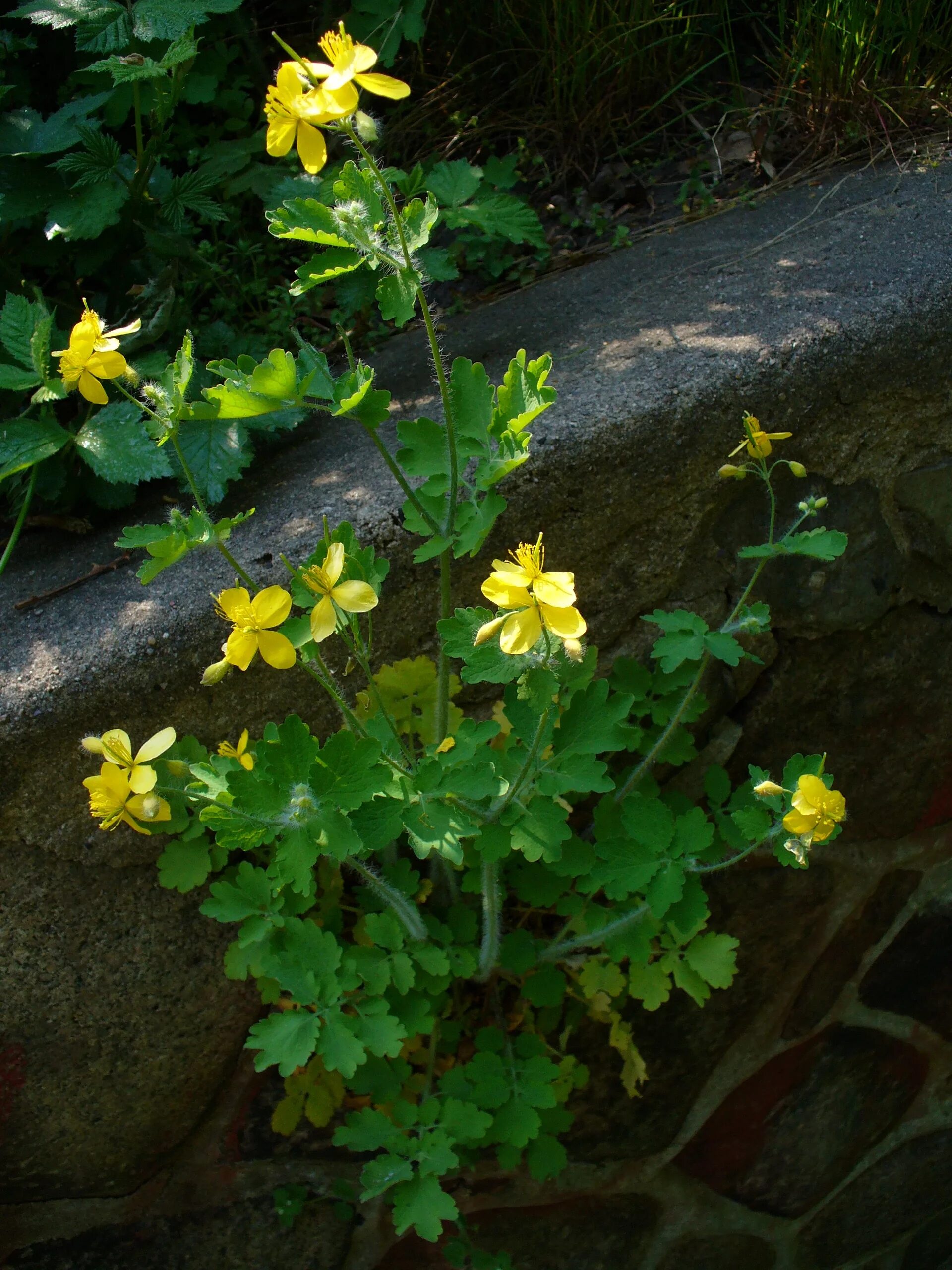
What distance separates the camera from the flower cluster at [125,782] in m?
1.28

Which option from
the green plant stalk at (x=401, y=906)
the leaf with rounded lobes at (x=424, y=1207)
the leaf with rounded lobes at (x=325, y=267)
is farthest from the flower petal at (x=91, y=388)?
the leaf with rounded lobes at (x=424, y=1207)

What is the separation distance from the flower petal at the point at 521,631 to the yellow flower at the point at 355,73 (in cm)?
53

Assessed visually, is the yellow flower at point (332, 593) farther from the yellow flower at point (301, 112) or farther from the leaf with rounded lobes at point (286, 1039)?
the leaf with rounded lobes at point (286, 1039)

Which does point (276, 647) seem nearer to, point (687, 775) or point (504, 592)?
point (504, 592)

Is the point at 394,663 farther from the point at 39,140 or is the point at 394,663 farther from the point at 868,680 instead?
the point at 39,140

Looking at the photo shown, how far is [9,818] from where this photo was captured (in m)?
1.58

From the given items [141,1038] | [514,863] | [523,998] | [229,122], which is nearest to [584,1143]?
[523,998]

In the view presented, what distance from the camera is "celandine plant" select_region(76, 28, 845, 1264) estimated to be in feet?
3.92

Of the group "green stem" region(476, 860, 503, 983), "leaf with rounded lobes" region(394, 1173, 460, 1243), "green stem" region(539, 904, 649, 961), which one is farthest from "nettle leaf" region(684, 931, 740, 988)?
"leaf with rounded lobes" region(394, 1173, 460, 1243)

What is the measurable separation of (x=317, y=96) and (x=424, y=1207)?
1.49 m

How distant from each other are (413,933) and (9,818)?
644 millimetres

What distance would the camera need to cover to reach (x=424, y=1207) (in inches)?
61.2

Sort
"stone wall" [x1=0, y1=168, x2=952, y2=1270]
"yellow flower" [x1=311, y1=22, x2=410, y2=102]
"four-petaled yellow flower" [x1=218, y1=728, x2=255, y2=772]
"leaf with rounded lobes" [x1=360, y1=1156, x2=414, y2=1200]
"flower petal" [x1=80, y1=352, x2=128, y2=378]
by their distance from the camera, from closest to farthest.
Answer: "yellow flower" [x1=311, y1=22, x2=410, y2=102], "flower petal" [x1=80, y1=352, x2=128, y2=378], "four-petaled yellow flower" [x1=218, y1=728, x2=255, y2=772], "leaf with rounded lobes" [x1=360, y1=1156, x2=414, y2=1200], "stone wall" [x1=0, y1=168, x2=952, y2=1270]

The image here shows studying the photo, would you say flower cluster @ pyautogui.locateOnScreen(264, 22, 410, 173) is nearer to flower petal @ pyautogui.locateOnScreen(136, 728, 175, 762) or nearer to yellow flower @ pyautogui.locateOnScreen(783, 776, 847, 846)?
flower petal @ pyautogui.locateOnScreen(136, 728, 175, 762)
